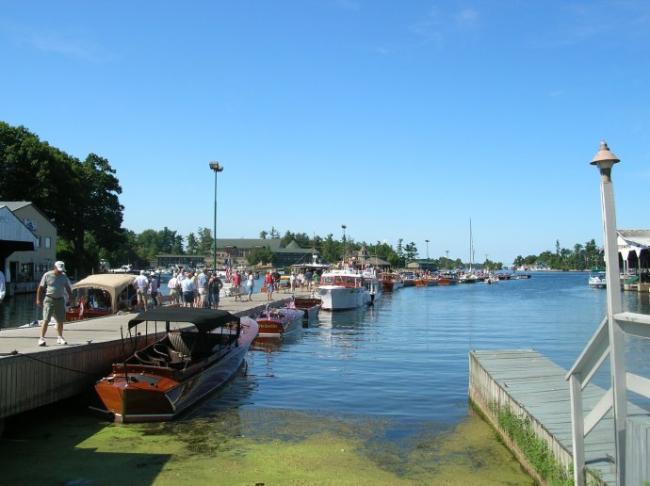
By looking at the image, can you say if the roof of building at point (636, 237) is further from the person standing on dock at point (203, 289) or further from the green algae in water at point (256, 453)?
the green algae in water at point (256, 453)

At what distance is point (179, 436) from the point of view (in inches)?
468

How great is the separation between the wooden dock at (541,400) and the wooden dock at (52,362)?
8345 mm

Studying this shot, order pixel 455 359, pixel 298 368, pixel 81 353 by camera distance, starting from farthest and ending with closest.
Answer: pixel 455 359 → pixel 298 368 → pixel 81 353

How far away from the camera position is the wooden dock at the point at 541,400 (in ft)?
22.6

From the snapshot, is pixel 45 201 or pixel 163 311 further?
pixel 45 201

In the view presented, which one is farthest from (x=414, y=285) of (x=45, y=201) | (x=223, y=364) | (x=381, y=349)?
(x=223, y=364)

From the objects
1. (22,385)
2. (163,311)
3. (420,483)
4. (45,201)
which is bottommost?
(420,483)

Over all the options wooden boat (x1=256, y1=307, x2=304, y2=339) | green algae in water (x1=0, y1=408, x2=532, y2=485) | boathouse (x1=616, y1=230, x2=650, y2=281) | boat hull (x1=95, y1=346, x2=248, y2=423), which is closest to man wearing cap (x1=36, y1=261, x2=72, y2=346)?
boat hull (x1=95, y1=346, x2=248, y2=423)

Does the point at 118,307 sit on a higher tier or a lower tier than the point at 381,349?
higher

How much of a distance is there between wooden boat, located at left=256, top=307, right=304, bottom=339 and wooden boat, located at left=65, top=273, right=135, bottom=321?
5.75m

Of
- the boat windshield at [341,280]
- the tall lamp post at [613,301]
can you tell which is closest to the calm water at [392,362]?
the tall lamp post at [613,301]

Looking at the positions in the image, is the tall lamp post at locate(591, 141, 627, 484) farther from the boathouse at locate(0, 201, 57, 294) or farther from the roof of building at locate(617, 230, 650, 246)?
the roof of building at locate(617, 230, 650, 246)

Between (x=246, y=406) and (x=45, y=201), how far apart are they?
6290cm

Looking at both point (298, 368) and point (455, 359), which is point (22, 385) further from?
point (455, 359)
